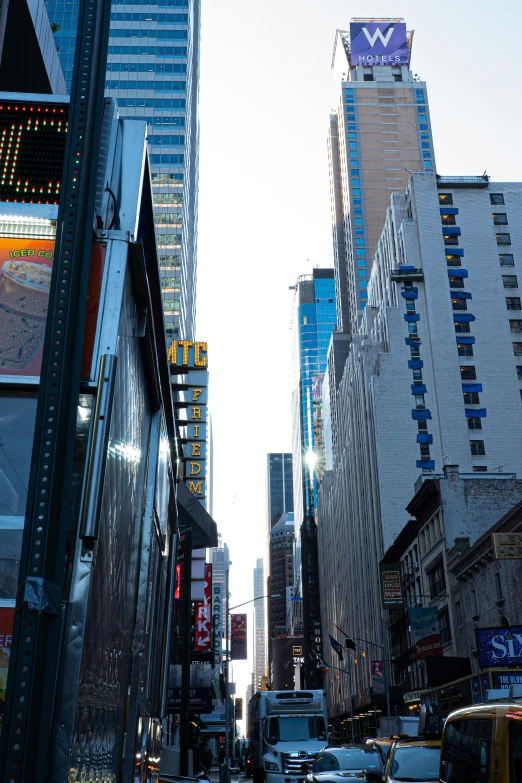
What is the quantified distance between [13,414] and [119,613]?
1.88 meters

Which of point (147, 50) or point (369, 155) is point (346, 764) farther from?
point (369, 155)

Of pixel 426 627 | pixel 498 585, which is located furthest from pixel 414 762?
pixel 426 627

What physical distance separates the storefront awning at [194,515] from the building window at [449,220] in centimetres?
7083

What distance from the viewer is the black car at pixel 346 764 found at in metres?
15.3

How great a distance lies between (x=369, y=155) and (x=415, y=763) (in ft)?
558

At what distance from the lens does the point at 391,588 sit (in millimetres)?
58562

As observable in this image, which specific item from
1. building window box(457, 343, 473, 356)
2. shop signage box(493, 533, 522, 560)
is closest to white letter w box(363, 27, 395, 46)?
building window box(457, 343, 473, 356)

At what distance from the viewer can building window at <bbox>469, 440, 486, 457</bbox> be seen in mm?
77688

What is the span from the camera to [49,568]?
3365 mm

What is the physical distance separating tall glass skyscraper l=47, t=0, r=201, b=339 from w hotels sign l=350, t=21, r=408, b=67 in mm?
61055

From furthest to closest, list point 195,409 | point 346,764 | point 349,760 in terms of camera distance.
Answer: point 195,409, point 349,760, point 346,764

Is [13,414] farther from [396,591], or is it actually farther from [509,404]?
[509,404]

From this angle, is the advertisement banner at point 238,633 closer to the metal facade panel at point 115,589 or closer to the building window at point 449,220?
the metal facade panel at point 115,589

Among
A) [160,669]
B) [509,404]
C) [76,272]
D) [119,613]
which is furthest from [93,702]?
[509,404]
